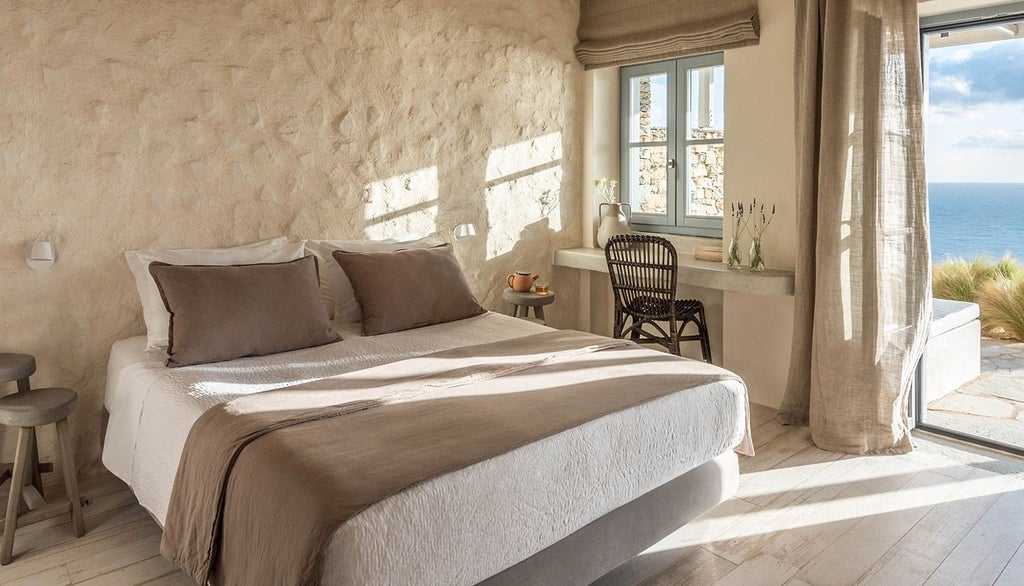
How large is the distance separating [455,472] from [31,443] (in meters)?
1.86

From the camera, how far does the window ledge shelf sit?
3.84 meters

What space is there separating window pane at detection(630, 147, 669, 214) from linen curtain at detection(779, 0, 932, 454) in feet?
4.72

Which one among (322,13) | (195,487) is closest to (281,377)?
(195,487)

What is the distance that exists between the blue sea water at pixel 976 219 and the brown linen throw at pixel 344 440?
5.83 feet

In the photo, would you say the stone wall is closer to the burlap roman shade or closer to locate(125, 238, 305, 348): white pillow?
the burlap roman shade

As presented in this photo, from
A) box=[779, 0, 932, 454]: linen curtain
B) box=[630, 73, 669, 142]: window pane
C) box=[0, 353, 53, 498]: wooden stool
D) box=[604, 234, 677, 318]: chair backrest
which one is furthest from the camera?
box=[630, 73, 669, 142]: window pane

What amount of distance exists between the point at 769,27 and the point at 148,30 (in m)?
3.06

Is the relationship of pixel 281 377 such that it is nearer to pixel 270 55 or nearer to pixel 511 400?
pixel 511 400

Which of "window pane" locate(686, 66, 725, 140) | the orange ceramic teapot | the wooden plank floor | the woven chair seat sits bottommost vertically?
the wooden plank floor

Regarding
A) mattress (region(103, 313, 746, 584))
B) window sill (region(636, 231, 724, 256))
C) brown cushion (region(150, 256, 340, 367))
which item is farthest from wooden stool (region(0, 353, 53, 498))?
window sill (region(636, 231, 724, 256))

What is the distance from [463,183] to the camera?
449 centimetres

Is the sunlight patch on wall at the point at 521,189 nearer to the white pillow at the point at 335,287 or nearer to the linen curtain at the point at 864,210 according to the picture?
the white pillow at the point at 335,287

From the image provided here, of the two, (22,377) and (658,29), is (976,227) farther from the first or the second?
(22,377)

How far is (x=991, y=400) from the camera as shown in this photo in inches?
154
